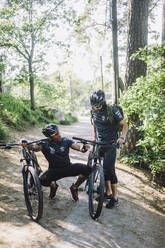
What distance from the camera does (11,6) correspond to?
12.8 metres

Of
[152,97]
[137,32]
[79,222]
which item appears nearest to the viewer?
[79,222]

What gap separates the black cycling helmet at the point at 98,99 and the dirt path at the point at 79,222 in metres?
1.96

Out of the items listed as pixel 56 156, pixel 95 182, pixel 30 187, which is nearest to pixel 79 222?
pixel 95 182

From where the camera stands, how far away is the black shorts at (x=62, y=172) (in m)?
3.67

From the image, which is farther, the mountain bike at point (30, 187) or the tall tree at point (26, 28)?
the tall tree at point (26, 28)

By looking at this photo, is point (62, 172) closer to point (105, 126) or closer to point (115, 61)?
point (105, 126)

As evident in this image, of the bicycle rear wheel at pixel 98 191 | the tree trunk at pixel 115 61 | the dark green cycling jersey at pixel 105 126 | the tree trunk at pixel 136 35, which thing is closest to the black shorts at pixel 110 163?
the dark green cycling jersey at pixel 105 126

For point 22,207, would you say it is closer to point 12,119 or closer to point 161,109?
point 161,109

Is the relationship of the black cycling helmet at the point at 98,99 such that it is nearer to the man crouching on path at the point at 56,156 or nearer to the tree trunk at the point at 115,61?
the man crouching on path at the point at 56,156

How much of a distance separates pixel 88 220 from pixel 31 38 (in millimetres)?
13021

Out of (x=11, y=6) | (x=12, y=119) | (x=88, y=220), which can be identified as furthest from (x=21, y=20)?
(x=88, y=220)

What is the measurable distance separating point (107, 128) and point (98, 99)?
Result: 2.01ft

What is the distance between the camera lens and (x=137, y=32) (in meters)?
6.76

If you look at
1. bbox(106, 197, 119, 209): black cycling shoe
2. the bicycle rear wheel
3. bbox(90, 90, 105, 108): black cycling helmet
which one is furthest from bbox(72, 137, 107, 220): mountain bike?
bbox(90, 90, 105, 108): black cycling helmet
